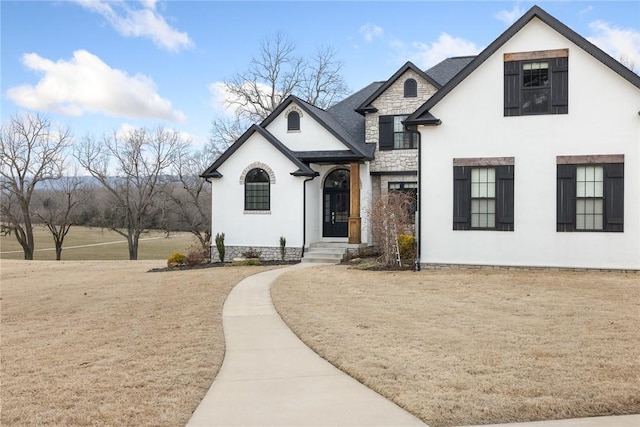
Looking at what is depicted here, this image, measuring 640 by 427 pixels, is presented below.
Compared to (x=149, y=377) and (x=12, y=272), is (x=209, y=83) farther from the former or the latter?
(x=149, y=377)

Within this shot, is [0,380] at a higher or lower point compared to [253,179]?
lower

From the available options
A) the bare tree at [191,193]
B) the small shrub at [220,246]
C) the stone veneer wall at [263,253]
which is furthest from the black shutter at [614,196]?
the bare tree at [191,193]

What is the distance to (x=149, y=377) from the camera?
605 cm

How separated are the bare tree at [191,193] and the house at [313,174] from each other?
22.5 m

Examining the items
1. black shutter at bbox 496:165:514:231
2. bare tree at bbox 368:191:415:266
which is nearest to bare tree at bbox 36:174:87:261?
bare tree at bbox 368:191:415:266

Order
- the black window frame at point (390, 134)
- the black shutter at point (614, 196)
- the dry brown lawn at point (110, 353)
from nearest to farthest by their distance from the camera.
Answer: the dry brown lawn at point (110, 353)
the black shutter at point (614, 196)
the black window frame at point (390, 134)

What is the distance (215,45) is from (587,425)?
18822mm

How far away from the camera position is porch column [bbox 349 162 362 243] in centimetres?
2175

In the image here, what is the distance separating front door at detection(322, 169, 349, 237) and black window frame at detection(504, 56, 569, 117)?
8.57m

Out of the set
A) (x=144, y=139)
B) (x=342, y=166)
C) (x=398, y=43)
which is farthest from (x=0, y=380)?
(x=144, y=139)

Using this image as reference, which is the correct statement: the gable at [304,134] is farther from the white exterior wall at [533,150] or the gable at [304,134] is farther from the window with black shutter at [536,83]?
the window with black shutter at [536,83]

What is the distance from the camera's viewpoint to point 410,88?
22.5m

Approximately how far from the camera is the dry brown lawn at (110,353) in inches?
200

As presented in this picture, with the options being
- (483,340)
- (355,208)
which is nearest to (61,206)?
(355,208)
